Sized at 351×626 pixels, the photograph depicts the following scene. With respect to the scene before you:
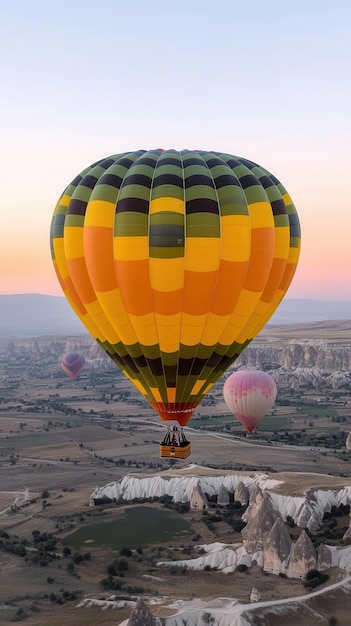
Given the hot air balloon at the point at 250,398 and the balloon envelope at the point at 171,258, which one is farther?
the hot air balloon at the point at 250,398

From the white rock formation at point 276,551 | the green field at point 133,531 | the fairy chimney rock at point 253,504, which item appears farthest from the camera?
the fairy chimney rock at point 253,504

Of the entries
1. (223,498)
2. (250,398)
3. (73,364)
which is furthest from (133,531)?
(73,364)

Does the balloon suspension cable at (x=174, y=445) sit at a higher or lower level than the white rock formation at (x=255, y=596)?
higher

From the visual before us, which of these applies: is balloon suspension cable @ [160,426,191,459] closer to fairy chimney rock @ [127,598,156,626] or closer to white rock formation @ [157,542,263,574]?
fairy chimney rock @ [127,598,156,626]

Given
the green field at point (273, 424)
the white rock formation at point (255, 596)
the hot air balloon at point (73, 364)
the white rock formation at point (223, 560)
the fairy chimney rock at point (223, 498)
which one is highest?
the hot air balloon at point (73, 364)

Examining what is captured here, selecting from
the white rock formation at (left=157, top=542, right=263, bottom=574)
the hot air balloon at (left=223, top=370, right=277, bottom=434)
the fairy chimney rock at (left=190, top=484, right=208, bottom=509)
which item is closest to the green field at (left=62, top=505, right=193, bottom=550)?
the fairy chimney rock at (left=190, top=484, right=208, bottom=509)

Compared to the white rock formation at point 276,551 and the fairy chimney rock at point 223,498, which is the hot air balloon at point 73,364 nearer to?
the fairy chimney rock at point 223,498

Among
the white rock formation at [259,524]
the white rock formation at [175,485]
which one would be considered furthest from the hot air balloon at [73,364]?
the white rock formation at [259,524]
